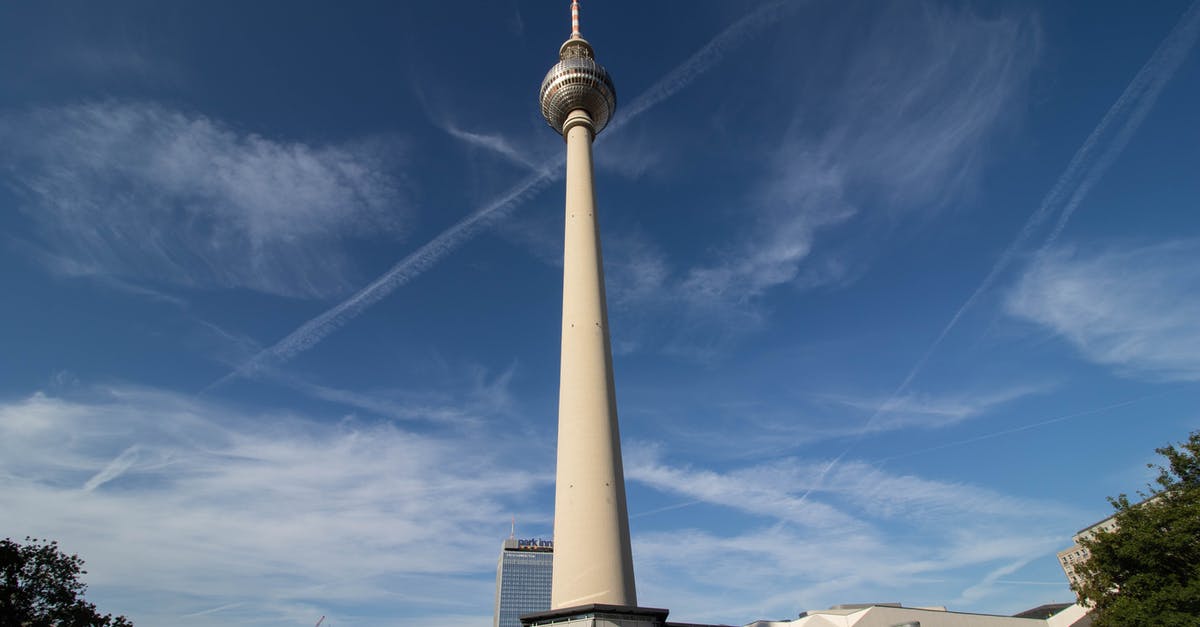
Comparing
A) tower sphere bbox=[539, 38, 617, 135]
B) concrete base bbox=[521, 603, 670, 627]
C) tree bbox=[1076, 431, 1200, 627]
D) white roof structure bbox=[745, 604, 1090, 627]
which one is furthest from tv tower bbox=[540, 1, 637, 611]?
tree bbox=[1076, 431, 1200, 627]

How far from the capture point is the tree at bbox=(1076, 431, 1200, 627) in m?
44.4

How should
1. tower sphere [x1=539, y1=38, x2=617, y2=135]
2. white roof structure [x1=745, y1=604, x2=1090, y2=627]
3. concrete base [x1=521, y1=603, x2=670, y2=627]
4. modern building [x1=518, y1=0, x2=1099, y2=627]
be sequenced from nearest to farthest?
concrete base [x1=521, y1=603, x2=670, y2=627], modern building [x1=518, y1=0, x2=1099, y2=627], white roof structure [x1=745, y1=604, x2=1090, y2=627], tower sphere [x1=539, y1=38, x2=617, y2=135]

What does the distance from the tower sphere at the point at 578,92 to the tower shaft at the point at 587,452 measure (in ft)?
52.8

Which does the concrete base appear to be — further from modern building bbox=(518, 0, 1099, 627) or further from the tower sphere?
the tower sphere

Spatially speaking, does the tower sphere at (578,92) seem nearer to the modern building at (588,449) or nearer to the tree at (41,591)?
the modern building at (588,449)

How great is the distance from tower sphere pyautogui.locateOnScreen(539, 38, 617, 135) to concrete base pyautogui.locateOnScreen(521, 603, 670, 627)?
51.8 meters

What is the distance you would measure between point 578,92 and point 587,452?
42040 mm

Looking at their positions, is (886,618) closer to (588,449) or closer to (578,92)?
(588,449)

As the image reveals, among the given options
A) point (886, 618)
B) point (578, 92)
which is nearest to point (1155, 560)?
point (886, 618)

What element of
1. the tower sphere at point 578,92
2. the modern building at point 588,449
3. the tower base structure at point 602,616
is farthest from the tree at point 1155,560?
the tower sphere at point 578,92

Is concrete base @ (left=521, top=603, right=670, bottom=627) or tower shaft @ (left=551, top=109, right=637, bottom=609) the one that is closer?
concrete base @ (left=521, top=603, right=670, bottom=627)

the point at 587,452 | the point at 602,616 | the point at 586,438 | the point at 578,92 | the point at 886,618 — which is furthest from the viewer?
the point at 578,92

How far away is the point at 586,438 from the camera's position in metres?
49.4

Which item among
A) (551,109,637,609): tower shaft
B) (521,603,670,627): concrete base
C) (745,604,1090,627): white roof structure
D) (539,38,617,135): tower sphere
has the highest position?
(539,38,617,135): tower sphere
